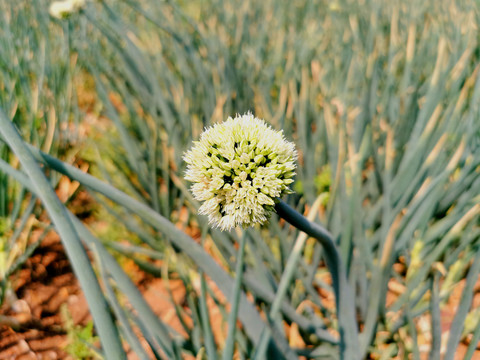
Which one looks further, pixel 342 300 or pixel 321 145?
pixel 321 145

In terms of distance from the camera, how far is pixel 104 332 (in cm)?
32

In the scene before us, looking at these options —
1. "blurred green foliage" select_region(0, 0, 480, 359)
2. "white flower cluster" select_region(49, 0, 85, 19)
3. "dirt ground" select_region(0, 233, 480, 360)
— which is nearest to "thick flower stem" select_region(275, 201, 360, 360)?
"blurred green foliage" select_region(0, 0, 480, 359)

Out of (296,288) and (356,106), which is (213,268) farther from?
(356,106)

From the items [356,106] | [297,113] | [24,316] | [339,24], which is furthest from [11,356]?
[339,24]

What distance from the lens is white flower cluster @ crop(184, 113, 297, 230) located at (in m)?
0.36

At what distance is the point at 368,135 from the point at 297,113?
0.23m

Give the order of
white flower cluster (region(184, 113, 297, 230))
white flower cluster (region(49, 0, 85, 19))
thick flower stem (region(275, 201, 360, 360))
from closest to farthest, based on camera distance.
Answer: white flower cluster (region(184, 113, 297, 230)) < thick flower stem (region(275, 201, 360, 360)) < white flower cluster (region(49, 0, 85, 19))

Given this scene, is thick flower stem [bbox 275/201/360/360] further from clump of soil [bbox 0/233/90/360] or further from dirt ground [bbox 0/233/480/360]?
clump of soil [bbox 0/233/90/360]

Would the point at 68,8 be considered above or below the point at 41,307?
above

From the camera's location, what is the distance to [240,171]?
1.21 ft

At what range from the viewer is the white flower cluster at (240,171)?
1.18ft

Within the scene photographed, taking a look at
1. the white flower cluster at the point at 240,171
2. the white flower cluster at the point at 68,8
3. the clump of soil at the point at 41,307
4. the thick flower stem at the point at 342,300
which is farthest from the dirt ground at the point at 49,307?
the white flower cluster at the point at 68,8

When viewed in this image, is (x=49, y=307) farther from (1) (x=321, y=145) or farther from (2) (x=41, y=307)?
(1) (x=321, y=145)

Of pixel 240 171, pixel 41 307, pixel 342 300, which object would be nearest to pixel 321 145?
pixel 342 300
